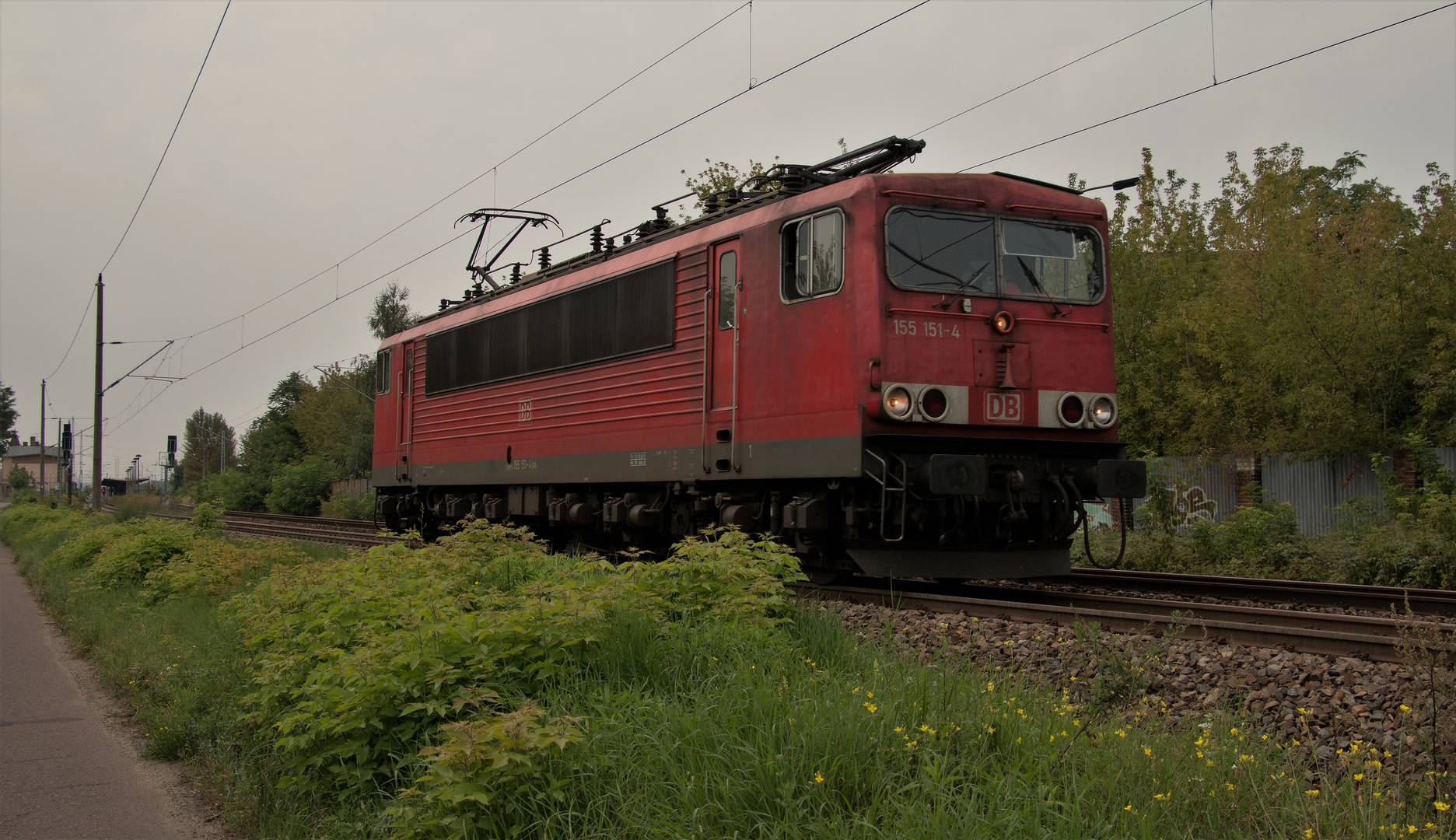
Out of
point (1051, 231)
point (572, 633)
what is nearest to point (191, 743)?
point (572, 633)

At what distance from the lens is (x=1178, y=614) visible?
574cm

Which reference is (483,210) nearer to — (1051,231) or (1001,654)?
(1051,231)

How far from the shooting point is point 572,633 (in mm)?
4789

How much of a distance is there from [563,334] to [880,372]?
5.33 metres

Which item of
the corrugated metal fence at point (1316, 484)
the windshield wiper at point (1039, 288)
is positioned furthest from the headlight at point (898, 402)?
the corrugated metal fence at point (1316, 484)

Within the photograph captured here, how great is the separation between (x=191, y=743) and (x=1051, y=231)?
298 inches

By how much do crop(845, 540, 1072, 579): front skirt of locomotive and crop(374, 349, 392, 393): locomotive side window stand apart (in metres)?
11.7

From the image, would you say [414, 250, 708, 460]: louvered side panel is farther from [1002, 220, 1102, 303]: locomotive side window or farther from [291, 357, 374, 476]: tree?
[291, 357, 374, 476]: tree

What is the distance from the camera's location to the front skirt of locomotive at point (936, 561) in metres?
8.21

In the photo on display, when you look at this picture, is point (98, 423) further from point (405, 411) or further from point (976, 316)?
point (976, 316)

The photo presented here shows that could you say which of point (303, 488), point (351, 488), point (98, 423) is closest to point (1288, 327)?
point (98, 423)

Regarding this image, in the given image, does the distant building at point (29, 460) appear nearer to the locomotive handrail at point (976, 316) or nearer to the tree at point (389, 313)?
the tree at point (389, 313)

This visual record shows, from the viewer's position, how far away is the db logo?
27.5 ft

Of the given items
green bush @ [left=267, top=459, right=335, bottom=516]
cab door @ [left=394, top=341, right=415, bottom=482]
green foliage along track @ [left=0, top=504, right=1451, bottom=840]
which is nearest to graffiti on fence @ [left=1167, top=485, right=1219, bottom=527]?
cab door @ [left=394, top=341, right=415, bottom=482]
